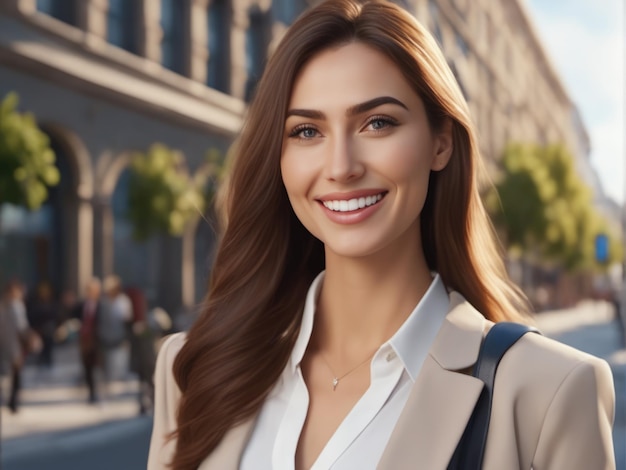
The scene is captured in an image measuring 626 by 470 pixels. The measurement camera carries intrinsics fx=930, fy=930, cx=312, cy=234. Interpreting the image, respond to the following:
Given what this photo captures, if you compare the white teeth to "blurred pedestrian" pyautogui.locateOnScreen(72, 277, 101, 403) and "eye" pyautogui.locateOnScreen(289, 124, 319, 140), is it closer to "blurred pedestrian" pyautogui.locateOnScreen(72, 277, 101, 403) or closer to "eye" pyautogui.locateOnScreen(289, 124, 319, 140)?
"eye" pyautogui.locateOnScreen(289, 124, 319, 140)

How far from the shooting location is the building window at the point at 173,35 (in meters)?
24.2

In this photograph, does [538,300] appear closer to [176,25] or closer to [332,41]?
[176,25]

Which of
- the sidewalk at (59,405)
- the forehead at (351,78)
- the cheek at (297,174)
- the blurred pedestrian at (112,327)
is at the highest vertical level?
the forehead at (351,78)

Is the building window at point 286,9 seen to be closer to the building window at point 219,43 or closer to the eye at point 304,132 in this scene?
the building window at point 219,43

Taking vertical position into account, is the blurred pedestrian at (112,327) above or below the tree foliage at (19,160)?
below

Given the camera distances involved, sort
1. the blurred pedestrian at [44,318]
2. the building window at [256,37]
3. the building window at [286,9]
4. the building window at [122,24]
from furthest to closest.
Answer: the building window at [286,9]
the building window at [256,37]
the building window at [122,24]
the blurred pedestrian at [44,318]

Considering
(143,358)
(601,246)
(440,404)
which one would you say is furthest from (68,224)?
(440,404)

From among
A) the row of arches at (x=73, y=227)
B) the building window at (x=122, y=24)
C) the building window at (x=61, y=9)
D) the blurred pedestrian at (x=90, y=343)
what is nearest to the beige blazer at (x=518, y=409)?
the blurred pedestrian at (x=90, y=343)

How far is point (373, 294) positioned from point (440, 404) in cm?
42

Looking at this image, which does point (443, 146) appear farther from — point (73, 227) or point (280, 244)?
point (73, 227)

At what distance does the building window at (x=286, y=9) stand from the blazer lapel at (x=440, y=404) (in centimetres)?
2753

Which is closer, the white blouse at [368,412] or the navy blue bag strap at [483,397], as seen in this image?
the navy blue bag strap at [483,397]

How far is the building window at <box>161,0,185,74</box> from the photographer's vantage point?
24.2m

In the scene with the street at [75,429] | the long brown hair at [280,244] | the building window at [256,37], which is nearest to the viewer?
the long brown hair at [280,244]
